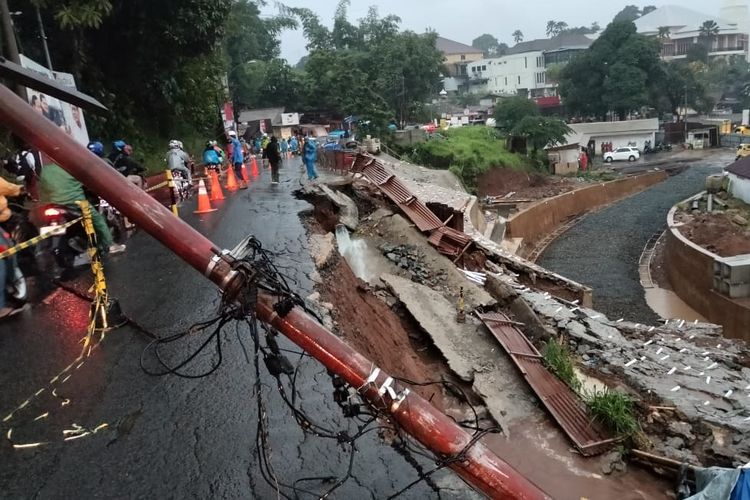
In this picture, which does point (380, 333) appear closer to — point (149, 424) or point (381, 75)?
point (149, 424)

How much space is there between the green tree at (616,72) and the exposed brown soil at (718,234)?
3059cm

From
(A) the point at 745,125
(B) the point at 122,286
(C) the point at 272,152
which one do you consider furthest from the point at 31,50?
(A) the point at 745,125

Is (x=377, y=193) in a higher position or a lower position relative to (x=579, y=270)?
higher

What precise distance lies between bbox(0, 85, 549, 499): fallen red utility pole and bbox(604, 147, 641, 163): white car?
56.2 m

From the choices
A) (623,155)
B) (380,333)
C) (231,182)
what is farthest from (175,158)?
(623,155)

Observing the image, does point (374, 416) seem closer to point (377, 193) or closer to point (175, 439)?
point (175, 439)

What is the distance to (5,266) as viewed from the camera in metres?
6.92

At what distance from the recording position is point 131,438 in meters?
4.91

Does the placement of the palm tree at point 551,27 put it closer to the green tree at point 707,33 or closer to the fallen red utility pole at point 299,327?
the green tree at point 707,33

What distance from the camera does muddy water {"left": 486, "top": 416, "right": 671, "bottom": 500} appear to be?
615 cm

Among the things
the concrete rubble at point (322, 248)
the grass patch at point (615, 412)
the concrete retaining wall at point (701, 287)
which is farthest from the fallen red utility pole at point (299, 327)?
the concrete retaining wall at point (701, 287)

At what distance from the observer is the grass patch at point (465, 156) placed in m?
36.2

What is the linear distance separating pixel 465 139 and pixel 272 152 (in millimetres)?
25906

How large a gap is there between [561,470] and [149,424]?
451cm
